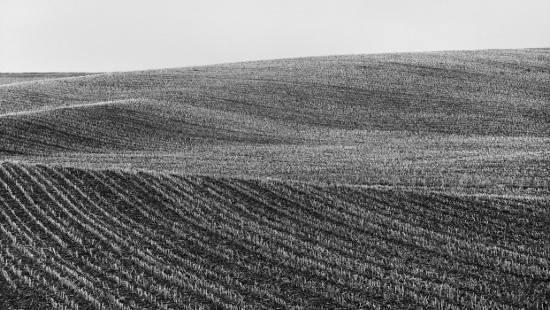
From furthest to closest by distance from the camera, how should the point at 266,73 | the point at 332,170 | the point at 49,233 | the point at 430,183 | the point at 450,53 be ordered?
1. the point at 450,53
2. the point at 266,73
3. the point at 332,170
4. the point at 430,183
5. the point at 49,233

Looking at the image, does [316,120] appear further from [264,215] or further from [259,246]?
[259,246]

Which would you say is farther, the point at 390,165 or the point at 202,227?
the point at 390,165

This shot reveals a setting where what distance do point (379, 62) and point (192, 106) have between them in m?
16.5

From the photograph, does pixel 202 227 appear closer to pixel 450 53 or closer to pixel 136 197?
pixel 136 197

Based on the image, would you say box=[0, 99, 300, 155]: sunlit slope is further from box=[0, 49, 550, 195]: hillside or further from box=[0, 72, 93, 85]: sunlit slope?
box=[0, 72, 93, 85]: sunlit slope

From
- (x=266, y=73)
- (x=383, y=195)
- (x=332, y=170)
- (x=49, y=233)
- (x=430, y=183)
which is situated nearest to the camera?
(x=49, y=233)

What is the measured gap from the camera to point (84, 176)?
17.9m

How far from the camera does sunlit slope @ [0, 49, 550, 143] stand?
107ft

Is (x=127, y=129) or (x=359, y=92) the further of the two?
(x=359, y=92)

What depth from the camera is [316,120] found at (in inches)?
1297

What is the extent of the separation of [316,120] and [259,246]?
780 inches

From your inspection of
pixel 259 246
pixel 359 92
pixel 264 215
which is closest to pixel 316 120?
pixel 359 92

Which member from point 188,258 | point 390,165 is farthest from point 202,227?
point 390,165

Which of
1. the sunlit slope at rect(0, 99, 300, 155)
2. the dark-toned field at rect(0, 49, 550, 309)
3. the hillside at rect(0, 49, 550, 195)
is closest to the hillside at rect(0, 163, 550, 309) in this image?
the dark-toned field at rect(0, 49, 550, 309)
